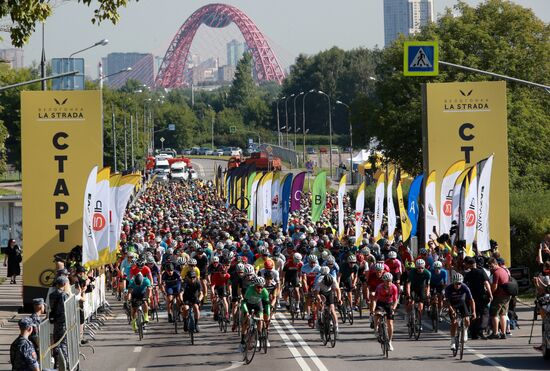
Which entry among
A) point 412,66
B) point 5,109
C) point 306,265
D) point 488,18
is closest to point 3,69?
point 5,109

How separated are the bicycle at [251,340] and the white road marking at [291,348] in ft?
2.35

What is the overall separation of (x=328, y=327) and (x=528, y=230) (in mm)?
13889

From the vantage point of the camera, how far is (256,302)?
22125 millimetres

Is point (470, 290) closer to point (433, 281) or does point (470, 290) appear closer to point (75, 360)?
point (433, 281)

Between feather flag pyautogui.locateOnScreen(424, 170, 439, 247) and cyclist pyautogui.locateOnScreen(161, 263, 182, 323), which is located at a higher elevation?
feather flag pyautogui.locateOnScreen(424, 170, 439, 247)

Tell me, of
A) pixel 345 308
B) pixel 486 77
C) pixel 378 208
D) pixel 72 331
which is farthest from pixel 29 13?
pixel 486 77

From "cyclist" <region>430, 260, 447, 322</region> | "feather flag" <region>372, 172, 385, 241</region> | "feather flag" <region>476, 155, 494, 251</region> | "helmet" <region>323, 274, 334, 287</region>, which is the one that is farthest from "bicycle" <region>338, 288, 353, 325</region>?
"feather flag" <region>372, 172, 385, 241</region>

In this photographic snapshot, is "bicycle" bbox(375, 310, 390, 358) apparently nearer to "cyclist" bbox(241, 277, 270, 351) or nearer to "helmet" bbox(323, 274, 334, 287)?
"cyclist" bbox(241, 277, 270, 351)

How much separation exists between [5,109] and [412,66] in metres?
82.9

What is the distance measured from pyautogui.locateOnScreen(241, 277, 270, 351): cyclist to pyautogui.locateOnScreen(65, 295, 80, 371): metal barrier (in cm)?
273

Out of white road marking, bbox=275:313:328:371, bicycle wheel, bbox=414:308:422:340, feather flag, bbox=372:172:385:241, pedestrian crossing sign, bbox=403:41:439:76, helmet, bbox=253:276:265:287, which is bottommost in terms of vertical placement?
white road marking, bbox=275:313:328:371

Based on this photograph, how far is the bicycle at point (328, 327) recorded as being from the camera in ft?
77.4

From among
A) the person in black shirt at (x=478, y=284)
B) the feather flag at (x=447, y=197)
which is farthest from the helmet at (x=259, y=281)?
the feather flag at (x=447, y=197)

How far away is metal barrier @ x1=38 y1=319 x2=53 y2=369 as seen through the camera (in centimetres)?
1686
